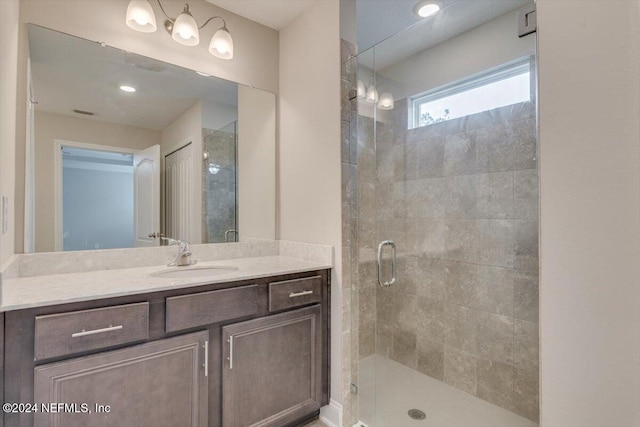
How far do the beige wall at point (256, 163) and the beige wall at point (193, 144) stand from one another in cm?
27

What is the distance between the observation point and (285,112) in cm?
226

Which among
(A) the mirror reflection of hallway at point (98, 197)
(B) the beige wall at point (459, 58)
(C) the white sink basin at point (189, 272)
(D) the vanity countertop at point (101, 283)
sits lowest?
(C) the white sink basin at point (189, 272)

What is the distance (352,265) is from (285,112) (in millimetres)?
1187

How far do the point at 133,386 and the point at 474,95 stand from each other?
236cm

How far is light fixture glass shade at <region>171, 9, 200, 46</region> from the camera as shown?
179cm

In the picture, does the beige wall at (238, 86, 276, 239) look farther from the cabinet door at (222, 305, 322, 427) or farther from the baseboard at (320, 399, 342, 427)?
the baseboard at (320, 399, 342, 427)

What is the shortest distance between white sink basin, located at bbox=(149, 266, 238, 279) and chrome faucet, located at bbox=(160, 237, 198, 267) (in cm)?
4

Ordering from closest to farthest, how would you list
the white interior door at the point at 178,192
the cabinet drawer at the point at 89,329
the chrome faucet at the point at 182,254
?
the cabinet drawer at the point at 89,329 < the chrome faucet at the point at 182,254 < the white interior door at the point at 178,192

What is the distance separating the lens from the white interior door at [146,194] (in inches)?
72.8

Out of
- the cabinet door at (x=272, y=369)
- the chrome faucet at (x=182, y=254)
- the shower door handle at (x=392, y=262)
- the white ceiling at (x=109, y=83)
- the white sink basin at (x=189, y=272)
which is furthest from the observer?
the shower door handle at (x=392, y=262)

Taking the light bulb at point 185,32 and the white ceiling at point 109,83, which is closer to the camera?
the white ceiling at point 109,83

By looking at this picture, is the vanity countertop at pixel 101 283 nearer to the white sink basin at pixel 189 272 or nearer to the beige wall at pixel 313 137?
the white sink basin at pixel 189 272

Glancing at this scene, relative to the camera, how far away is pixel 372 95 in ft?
6.69

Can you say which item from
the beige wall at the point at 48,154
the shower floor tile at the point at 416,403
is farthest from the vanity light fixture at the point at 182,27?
the shower floor tile at the point at 416,403
